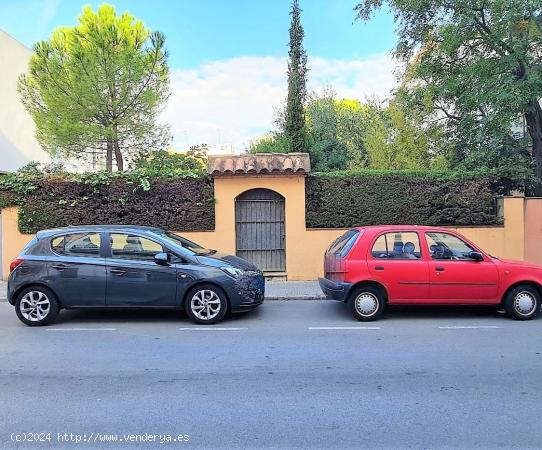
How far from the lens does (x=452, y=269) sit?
7.79 meters

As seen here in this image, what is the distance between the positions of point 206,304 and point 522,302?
5.17 meters

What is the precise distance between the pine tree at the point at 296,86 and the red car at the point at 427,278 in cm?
1209

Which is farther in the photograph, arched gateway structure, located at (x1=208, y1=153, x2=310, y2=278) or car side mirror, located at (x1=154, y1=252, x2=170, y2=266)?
arched gateway structure, located at (x1=208, y1=153, x2=310, y2=278)

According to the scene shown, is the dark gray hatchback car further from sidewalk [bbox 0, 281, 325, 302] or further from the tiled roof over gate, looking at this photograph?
the tiled roof over gate

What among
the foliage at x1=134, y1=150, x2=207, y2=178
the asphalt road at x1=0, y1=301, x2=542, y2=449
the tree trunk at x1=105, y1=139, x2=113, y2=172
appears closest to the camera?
the asphalt road at x1=0, y1=301, x2=542, y2=449

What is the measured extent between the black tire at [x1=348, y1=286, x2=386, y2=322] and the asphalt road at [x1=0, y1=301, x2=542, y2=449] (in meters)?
0.31

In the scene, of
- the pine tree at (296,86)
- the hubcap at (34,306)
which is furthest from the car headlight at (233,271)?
the pine tree at (296,86)

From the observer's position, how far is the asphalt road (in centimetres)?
378

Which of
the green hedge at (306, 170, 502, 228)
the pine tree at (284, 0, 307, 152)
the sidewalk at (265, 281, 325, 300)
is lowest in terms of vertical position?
the sidewalk at (265, 281, 325, 300)

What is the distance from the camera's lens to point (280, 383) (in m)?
4.88

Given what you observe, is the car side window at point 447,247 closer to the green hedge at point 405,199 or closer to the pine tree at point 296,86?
the green hedge at point 405,199

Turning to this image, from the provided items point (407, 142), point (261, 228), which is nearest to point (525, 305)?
point (261, 228)

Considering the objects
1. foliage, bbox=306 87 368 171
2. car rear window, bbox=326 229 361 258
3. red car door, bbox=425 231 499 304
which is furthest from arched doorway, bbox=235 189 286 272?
foliage, bbox=306 87 368 171

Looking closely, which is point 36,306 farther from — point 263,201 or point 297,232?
point 297,232
